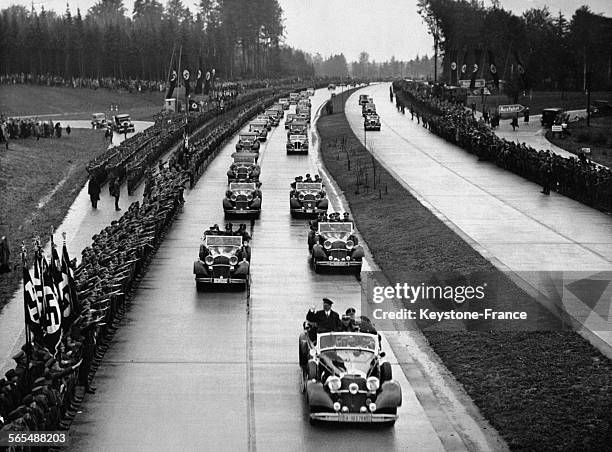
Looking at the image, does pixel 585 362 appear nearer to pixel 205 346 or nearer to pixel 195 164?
pixel 205 346

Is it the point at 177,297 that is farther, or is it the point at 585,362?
the point at 177,297

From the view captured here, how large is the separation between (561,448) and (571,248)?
18.0m

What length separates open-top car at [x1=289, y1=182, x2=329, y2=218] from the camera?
44.3 metres

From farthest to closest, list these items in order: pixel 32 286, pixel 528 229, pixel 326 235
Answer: pixel 528 229 < pixel 326 235 < pixel 32 286

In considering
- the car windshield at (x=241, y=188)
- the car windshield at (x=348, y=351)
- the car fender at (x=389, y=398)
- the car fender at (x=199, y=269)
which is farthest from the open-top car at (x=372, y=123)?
the car fender at (x=389, y=398)

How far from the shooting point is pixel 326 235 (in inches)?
1332

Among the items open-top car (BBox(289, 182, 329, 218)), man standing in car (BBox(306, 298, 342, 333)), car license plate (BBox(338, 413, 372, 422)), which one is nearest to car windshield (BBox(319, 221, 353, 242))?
open-top car (BBox(289, 182, 329, 218))

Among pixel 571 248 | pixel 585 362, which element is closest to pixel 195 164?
pixel 571 248

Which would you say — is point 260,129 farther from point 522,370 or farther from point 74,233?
point 522,370

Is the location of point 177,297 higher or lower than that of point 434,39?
lower

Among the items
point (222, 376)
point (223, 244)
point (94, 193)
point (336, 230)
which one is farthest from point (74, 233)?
point (222, 376)

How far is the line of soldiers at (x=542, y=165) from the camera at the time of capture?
147 ft

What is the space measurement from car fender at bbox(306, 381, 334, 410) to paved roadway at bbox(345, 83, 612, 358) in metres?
7.06

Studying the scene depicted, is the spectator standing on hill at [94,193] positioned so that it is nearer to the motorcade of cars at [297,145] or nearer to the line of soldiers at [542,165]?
the line of soldiers at [542,165]
